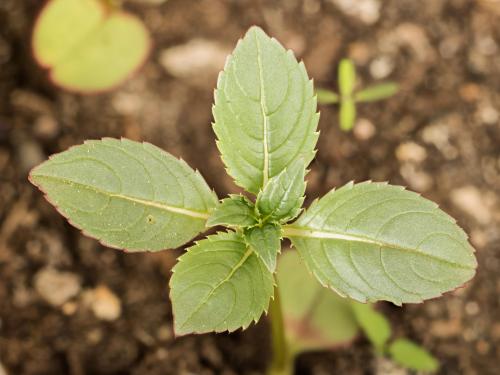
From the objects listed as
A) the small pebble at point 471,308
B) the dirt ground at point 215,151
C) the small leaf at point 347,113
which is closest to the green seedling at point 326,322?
the dirt ground at point 215,151

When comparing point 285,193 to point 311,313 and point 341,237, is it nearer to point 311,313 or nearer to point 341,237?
point 341,237

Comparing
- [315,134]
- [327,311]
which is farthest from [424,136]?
[315,134]

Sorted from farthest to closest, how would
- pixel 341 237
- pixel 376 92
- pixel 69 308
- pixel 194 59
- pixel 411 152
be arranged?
pixel 194 59 → pixel 411 152 → pixel 376 92 → pixel 69 308 → pixel 341 237

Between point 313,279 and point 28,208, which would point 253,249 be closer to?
point 313,279

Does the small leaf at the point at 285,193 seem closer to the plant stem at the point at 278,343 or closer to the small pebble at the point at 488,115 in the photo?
the plant stem at the point at 278,343

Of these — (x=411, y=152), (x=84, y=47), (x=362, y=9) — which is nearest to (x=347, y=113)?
(x=411, y=152)

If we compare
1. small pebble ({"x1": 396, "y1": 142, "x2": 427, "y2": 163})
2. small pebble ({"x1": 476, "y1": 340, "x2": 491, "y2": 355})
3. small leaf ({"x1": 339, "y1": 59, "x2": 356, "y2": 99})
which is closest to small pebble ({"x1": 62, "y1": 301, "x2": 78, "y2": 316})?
small leaf ({"x1": 339, "y1": 59, "x2": 356, "y2": 99})

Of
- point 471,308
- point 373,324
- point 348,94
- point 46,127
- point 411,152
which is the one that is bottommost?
point 471,308

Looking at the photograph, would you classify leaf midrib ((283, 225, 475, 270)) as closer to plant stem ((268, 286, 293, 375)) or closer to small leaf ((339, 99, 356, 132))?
plant stem ((268, 286, 293, 375))
